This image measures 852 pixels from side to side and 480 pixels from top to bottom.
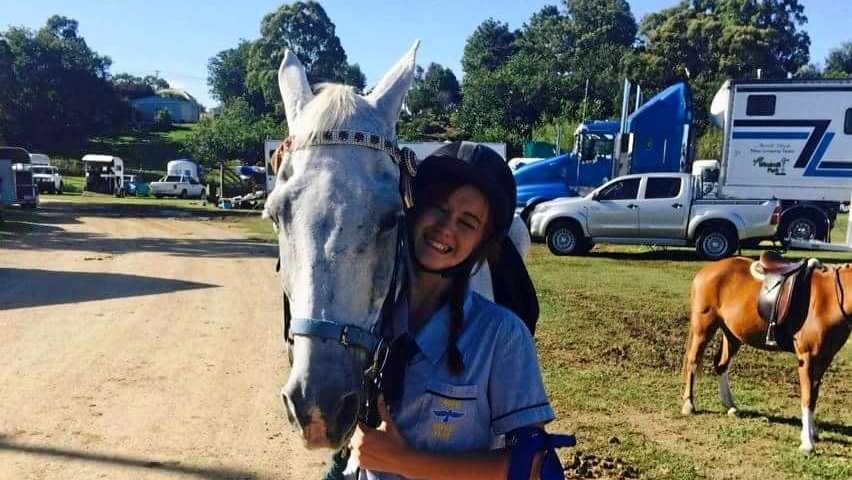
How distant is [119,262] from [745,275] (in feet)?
39.5

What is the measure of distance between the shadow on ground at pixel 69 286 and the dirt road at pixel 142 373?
3 cm

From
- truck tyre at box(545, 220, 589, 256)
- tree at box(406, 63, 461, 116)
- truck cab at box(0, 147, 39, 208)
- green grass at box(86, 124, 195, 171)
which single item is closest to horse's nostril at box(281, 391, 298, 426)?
truck tyre at box(545, 220, 589, 256)

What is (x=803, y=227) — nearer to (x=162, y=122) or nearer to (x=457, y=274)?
(x=457, y=274)

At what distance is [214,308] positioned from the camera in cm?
918

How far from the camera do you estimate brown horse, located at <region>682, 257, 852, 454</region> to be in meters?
4.84

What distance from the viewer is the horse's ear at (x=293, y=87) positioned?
1.62 m

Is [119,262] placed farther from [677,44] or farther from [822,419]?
[677,44]

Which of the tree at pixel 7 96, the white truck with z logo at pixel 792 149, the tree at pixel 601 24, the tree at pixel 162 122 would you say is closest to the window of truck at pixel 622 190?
the white truck with z logo at pixel 792 149

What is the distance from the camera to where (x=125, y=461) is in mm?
4340

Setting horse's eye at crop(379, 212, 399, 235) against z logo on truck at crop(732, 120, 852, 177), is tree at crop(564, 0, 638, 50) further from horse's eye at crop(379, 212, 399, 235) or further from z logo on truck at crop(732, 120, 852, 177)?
horse's eye at crop(379, 212, 399, 235)

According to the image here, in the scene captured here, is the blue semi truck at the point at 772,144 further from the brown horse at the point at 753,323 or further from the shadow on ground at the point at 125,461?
the shadow on ground at the point at 125,461

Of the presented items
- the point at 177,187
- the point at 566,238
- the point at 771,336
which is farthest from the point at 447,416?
the point at 177,187

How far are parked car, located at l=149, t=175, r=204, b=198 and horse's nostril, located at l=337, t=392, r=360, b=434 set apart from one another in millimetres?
40953

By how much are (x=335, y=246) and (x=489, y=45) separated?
7109 centimetres
